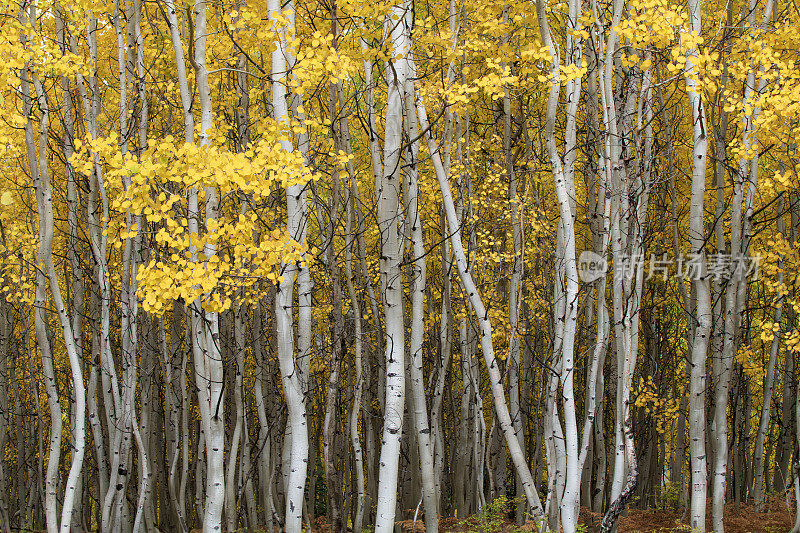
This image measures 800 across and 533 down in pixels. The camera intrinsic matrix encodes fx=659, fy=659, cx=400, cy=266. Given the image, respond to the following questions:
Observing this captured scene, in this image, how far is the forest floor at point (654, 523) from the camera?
813 centimetres

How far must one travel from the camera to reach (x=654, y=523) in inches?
402

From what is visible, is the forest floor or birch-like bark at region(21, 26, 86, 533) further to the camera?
the forest floor

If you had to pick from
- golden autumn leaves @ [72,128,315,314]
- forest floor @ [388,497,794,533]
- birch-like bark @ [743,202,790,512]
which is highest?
golden autumn leaves @ [72,128,315,314]

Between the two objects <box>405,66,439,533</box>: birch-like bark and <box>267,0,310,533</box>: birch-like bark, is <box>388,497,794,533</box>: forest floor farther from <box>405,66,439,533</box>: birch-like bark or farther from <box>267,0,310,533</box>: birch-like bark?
<box>267,0,310,533</box>: birch-like bark

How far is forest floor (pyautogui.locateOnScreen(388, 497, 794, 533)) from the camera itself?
8127 mm

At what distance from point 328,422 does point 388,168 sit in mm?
2822

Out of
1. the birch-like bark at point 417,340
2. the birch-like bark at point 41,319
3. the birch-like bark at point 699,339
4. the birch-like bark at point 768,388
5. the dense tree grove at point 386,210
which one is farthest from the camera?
the birch-like bark at point 768,388

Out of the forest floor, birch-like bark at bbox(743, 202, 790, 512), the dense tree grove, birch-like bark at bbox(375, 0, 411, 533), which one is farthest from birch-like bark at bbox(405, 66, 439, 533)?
birch-like bark at bbox(743, 202, 790, 512)

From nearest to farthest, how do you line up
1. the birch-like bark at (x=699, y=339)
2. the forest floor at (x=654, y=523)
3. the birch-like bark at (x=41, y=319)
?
the birch-like bark at (x=41, y=319) → the birch-like bark at (x=699, y=339) → the forest floor at (x=654, y=523)

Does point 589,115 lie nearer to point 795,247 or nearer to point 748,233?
point 748,233

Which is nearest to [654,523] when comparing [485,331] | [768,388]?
[768,388]

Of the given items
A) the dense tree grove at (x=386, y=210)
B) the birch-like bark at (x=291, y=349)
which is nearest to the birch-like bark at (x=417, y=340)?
the dense tree grove at (x=386, y=210)

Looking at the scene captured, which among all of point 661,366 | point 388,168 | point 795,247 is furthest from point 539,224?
point 661,366

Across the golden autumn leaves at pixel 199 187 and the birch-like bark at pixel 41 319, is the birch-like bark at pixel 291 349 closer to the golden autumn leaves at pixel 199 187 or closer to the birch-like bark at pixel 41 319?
the golden autumn leaves at pixel 199 187
